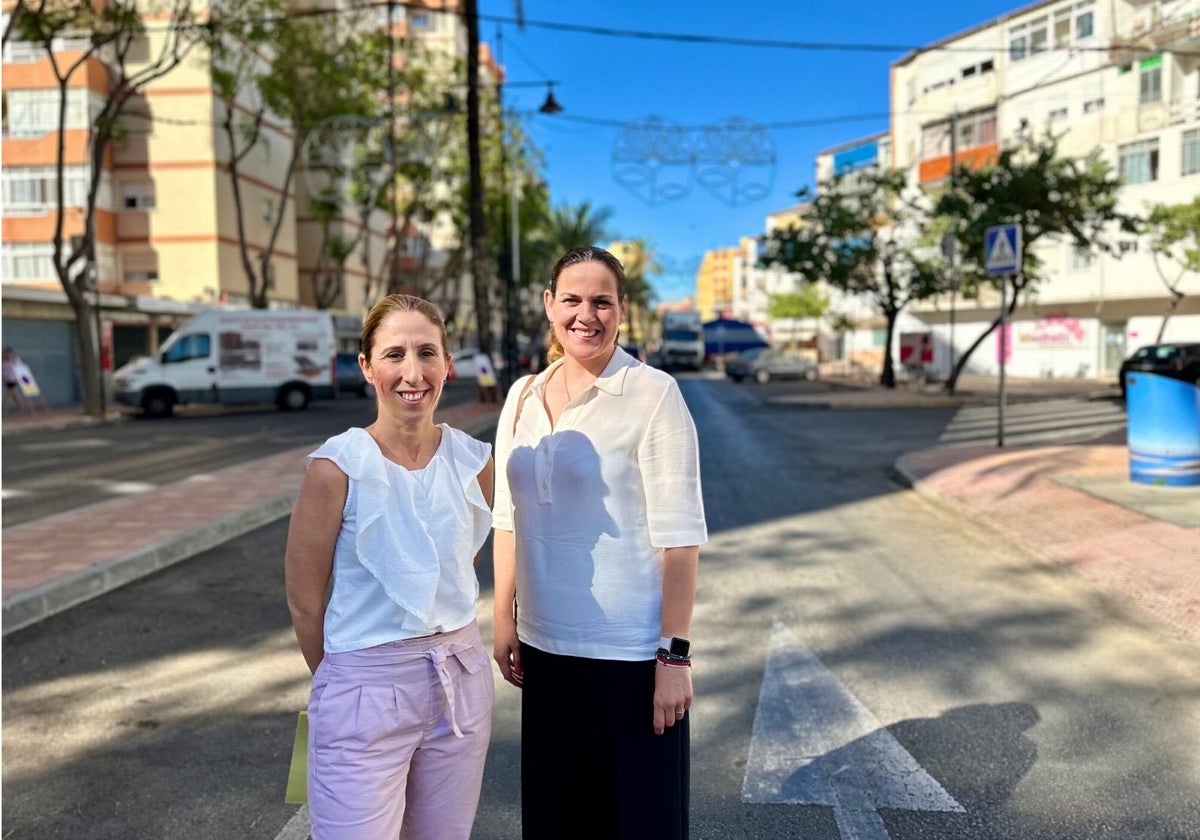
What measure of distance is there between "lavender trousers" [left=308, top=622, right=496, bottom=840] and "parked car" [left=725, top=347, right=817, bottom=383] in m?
39.8

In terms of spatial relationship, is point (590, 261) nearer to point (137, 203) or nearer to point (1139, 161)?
point (137, 203)

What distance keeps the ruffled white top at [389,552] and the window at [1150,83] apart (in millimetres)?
42049

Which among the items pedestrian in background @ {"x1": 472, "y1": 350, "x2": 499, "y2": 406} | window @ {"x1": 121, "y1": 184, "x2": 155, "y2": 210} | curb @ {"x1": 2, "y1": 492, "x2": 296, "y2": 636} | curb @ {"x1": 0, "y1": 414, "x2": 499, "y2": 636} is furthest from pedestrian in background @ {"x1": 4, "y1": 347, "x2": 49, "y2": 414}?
curb @ {"x1": 2, "y1": 492, "x2": 296, "y2": 636}

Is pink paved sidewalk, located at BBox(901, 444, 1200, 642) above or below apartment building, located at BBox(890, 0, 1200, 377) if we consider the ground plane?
below

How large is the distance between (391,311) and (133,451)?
1498 centimetres

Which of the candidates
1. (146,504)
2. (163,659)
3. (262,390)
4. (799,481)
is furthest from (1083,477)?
(262,390)

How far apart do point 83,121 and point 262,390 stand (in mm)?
15441

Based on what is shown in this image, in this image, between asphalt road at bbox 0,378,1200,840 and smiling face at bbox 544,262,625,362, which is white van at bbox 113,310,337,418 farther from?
smiling face at bbox 544,262,625,362

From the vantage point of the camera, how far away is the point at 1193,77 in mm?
34875

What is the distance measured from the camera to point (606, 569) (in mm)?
2217

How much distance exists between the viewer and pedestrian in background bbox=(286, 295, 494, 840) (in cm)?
202

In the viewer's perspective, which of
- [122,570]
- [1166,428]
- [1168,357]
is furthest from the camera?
[1168,357]

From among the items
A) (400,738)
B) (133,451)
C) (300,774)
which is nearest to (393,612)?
(400,738)

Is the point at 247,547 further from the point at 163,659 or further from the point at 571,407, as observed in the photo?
the point at 571,407
